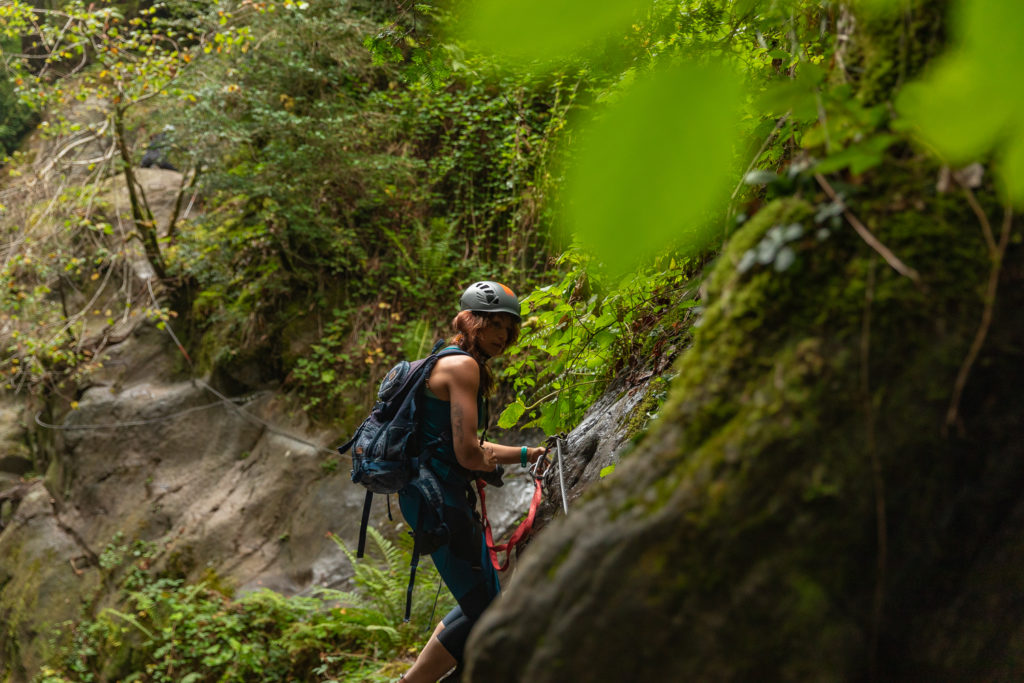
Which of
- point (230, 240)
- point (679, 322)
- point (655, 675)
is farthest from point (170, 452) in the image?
point (655, 675)

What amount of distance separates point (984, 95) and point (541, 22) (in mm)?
380

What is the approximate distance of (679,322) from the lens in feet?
8.59

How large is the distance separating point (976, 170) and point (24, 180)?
30.4 ft

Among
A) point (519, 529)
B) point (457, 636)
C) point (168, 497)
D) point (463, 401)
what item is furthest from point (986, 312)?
point (168, 497)

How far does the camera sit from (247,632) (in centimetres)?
567

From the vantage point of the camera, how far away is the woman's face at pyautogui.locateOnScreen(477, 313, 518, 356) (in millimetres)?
3061

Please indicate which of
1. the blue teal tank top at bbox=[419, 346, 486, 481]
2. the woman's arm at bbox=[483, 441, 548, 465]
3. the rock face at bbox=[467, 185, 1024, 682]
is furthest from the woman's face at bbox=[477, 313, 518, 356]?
the rock face at bbox=[467, 185, 1024, 682]

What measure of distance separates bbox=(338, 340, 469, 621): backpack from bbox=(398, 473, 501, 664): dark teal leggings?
3.5 inches

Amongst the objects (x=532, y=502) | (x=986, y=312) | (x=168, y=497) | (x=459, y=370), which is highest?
(x=986, y=312)

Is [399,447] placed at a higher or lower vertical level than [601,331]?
lower

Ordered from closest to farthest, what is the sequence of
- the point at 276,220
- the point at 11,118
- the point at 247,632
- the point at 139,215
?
1. the point at 247,632
2. the point at 276,220
3. the point at 139,215
4. the point at 11,118

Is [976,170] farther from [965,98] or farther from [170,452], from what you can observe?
[170,452]

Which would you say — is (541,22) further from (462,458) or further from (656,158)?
(462,458)

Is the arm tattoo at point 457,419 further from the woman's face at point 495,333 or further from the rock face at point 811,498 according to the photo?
the rock face at point 811,498
